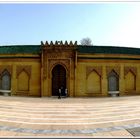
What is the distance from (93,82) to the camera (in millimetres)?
28156

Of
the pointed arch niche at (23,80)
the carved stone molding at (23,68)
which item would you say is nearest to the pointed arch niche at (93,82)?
the carved stone molding at (23,68)

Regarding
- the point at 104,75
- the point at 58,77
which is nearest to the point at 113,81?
the point at 104,75

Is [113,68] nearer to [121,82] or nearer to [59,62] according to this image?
[121,82]

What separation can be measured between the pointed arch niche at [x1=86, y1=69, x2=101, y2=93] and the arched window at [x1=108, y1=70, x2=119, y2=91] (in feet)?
4.97

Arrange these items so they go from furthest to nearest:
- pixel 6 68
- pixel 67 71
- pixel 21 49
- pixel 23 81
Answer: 1. pixel 21 49
2. pixel 6 68
3. pixel 23 81
4. pixel 67 71

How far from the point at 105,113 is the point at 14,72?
14.8 metres

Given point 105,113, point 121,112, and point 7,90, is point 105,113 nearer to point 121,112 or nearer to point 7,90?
point 121,112

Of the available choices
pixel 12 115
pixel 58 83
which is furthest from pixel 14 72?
pixel 12 115

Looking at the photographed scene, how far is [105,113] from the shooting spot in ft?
57.8

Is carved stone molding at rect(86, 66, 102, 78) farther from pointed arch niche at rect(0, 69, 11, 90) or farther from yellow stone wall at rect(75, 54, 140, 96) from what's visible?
pointed arch niche at rect(0, 69, 11, 90)

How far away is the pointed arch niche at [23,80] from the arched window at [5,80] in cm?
135

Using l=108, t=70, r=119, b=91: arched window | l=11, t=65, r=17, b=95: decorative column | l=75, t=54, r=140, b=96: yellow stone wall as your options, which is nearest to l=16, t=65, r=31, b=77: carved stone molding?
l=11, t=65, r=17, b=95: decorative column

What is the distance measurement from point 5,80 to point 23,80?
2.47 metres

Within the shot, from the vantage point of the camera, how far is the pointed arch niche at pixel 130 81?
97.6ft
